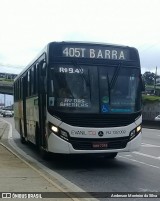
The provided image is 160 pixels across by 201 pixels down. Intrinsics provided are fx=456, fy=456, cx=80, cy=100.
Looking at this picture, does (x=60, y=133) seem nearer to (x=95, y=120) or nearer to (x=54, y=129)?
(x=54, y=129)

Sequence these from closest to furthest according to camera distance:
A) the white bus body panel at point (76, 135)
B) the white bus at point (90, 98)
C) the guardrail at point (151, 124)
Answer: the white bus body panel at point (76, 135)
the white bus at point (90, 98)
the guardrail at point (151, 124)

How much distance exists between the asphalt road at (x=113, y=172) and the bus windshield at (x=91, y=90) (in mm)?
1642

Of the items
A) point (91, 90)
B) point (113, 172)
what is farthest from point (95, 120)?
point (113, 172)

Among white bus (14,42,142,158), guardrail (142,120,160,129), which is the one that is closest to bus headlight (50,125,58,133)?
white bus (14,42,142,158)

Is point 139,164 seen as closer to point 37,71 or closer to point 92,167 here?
point 92,167

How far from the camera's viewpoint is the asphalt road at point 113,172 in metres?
9.82

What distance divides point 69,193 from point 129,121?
4.69m

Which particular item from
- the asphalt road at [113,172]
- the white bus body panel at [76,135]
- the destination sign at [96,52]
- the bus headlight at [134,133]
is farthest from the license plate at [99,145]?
the destination sign at [96,52]

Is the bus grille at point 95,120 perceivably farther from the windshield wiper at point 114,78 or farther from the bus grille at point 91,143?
the windshield wiper at point 114,78

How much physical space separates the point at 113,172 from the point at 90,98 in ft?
6.80

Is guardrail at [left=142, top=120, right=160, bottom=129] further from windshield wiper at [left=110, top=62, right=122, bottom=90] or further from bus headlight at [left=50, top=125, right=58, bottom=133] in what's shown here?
bus headlight at [left=50, top=125, right=58, bottom=133]

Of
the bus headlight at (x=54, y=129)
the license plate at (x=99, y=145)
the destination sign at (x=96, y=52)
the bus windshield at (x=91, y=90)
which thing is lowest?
the license plate at (x=99, y=145)

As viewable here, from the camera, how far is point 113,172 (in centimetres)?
1209

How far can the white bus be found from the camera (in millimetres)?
12195
